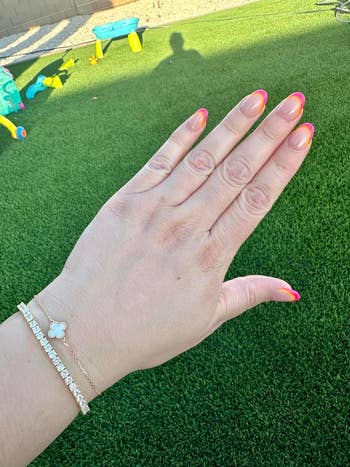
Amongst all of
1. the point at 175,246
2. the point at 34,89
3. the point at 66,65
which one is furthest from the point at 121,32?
the point at 175,246

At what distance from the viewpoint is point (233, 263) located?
1.55m

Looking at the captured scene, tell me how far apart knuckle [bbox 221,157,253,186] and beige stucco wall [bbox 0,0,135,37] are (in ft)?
26.5

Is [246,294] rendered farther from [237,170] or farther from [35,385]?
[35,385]

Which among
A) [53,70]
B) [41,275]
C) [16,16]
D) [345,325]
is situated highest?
[16,16]

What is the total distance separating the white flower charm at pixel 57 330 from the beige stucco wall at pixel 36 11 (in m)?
8.29

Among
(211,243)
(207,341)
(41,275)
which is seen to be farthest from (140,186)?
(41,275)

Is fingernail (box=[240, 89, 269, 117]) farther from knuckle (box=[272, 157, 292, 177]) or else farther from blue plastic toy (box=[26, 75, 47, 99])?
blue plastic toy (box=[26, 75, 47, 99])

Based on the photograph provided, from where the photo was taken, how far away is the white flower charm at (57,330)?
807 millimetres

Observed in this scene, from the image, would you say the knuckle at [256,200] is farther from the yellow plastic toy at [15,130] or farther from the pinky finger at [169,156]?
the yellow plastic toy at [15,130]

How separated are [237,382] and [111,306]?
21.1 inches

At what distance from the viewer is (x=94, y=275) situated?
35.0 inches

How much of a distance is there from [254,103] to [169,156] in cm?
24

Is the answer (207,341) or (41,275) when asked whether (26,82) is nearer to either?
(41,275)

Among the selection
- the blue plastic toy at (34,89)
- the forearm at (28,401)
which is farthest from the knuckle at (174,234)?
the blue plastic toy at (34,89)
